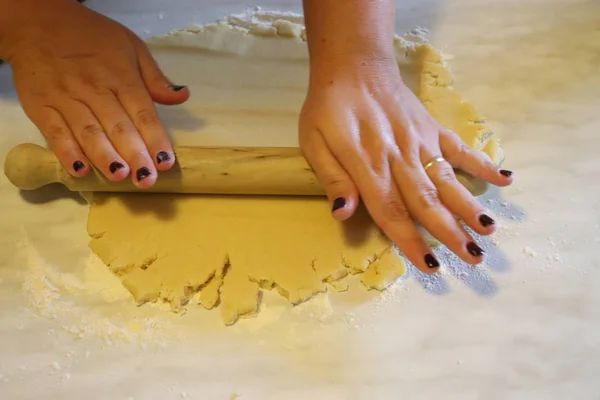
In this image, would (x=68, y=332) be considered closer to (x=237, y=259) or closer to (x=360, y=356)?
(x=237, y=259)

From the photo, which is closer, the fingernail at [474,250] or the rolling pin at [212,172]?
the fingernail at [474,250]

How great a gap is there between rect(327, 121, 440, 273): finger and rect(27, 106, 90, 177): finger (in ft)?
1.49

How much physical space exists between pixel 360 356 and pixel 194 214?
42 cm

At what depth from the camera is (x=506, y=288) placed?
3.38ft

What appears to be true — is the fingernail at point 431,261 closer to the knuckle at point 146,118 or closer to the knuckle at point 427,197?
the knuckle at point 427,197

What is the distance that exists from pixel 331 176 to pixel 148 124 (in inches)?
14.0

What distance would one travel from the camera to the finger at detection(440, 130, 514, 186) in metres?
0.97

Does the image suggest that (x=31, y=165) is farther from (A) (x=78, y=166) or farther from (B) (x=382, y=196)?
(B) (x=382, y=196)

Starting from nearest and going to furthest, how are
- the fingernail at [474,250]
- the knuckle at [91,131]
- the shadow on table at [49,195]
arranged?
1. the fingernail at [474,250]
2. the knuckle at [91,131]
3. the shadow on table at [49,195]

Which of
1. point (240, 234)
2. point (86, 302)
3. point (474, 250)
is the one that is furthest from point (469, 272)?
point (86, 302)

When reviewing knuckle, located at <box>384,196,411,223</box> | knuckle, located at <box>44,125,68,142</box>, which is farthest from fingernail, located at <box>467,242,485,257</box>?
knuckle, located at <box>44,125,68,142</box>

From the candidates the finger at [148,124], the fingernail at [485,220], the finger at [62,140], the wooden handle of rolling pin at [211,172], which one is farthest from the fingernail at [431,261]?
the finger at [62,140]

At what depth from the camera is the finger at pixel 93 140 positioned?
0.96 m

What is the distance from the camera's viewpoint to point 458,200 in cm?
93
